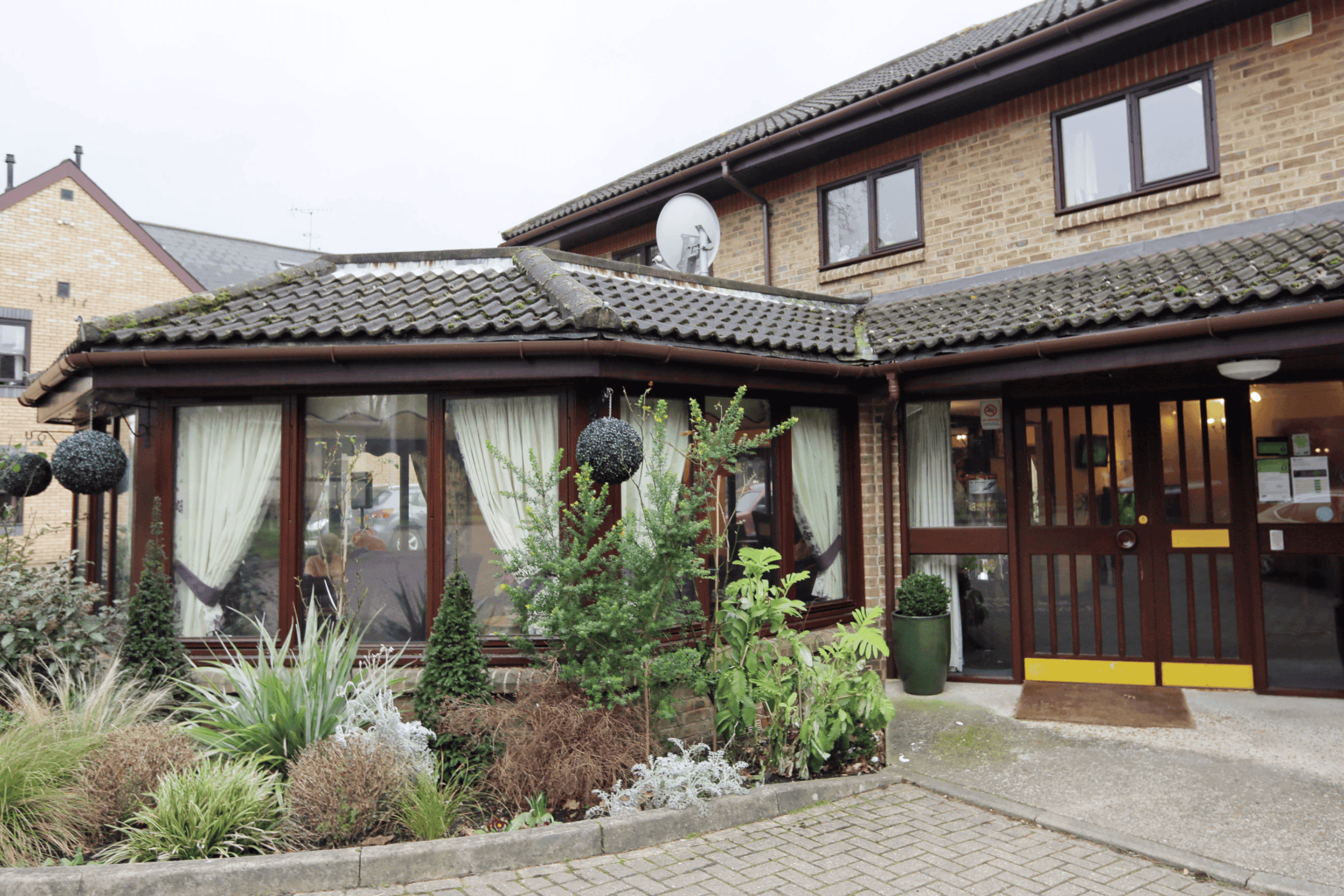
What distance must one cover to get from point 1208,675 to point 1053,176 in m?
4.82

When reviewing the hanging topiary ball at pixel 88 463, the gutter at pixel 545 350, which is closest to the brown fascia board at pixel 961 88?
the gutter at pixel 545 350

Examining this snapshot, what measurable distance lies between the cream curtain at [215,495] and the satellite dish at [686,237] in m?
4.99

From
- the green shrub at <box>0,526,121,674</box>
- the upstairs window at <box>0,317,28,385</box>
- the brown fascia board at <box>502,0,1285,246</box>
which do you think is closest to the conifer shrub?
the green shrub at <box>0,526,121,674</box>

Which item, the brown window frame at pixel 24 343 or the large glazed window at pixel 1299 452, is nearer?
the large glazed window at pixel 1299 452

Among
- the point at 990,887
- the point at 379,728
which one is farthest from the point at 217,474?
the point at 990,887

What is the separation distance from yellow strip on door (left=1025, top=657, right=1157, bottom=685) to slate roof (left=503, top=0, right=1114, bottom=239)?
19.0 ft

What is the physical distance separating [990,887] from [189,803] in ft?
Result: 12.4

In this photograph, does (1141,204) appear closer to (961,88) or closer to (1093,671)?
(961,88)

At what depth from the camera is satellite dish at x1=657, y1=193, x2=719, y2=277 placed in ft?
30.8

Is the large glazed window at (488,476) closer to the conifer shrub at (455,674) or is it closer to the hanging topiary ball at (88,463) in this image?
the conifer shrub at (455,674)

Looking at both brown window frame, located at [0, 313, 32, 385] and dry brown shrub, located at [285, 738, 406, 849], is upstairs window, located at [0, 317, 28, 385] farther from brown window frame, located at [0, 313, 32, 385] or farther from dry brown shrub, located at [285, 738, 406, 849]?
dry brown shrub, located at [285, 738, 406, 849]

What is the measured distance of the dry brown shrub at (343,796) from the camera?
3.96 metres

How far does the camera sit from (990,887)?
361cm

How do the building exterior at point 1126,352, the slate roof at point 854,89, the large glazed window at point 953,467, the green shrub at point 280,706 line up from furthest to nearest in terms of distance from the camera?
the slate roof at point 854,89, the large glazed window at point 953,467, the building exterior at point 1126,352, the green shrub at point 280,706
